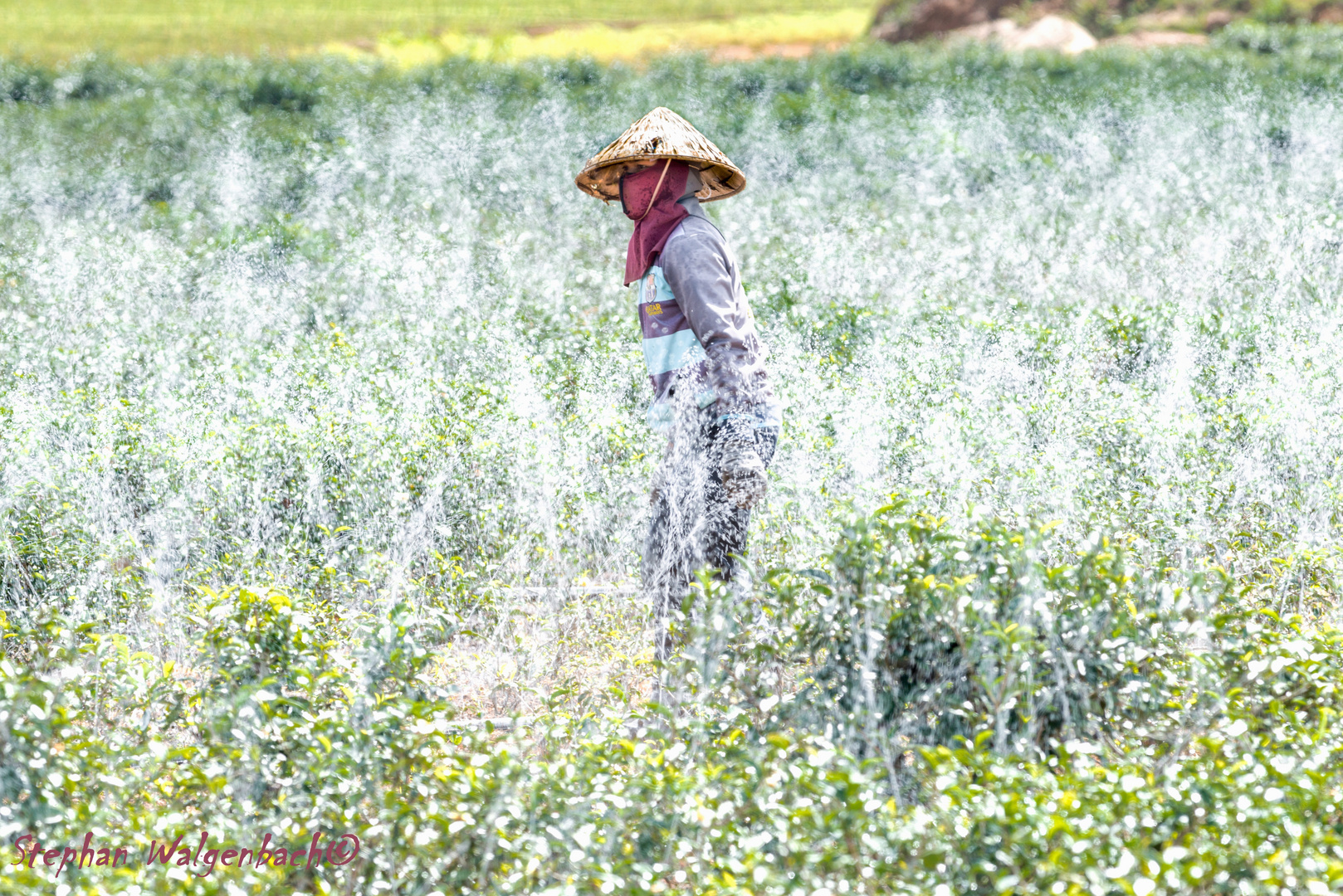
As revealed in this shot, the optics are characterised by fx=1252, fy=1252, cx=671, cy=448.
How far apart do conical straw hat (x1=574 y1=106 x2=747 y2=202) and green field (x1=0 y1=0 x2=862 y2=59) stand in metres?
28.2

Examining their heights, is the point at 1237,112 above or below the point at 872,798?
above

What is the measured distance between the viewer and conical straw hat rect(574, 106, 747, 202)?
358cm

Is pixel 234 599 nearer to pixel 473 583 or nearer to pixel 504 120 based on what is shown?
pixel 473 583

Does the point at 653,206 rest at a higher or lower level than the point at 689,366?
higher

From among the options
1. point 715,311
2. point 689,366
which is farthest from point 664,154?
point 689,366

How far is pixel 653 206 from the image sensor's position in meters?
3.65

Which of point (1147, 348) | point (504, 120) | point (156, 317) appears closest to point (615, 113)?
point (504, 120)

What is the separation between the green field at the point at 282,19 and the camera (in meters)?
31.2

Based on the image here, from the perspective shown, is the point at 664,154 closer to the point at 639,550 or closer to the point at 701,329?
the point at 701,329

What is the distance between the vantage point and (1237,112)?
1309cm

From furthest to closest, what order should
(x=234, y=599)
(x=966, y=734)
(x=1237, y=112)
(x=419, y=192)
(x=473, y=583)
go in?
(x=1237, y=112), (x=419, y=192), (x=473, y=583), (x=234, y=599), (x=966, y=734)

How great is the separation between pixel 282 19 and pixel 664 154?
1343 inches

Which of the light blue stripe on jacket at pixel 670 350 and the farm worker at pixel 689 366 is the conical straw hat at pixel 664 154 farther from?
the light blue stripe on jacket at pixel 670 350

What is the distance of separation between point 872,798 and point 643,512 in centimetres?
224
